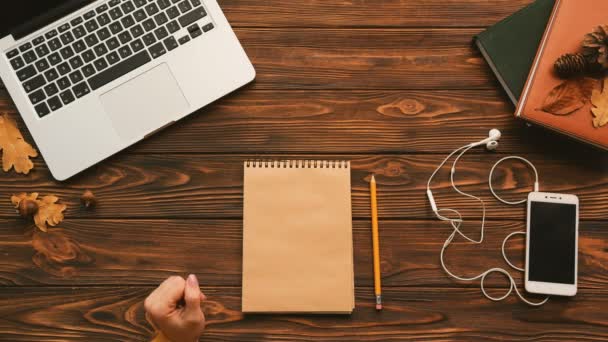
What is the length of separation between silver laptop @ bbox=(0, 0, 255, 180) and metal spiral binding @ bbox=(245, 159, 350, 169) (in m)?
0.14

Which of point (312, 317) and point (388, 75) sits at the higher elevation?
point (388, 75)

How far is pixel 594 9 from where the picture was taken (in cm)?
86

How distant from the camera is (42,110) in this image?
87cm

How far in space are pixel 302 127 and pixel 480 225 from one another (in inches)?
13.8

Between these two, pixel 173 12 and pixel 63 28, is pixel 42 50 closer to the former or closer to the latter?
pixel 63 28

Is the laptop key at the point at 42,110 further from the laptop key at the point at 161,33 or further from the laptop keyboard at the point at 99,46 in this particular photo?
the laptop key at the point at 161,33

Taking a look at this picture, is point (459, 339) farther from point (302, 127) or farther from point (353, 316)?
point (302, 127)

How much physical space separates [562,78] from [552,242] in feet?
0.90

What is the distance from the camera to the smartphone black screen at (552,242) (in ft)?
2.82

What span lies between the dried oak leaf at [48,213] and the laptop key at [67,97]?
0.54 feet

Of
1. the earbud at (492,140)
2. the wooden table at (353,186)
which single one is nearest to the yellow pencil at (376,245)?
the wooden table at (353,186)

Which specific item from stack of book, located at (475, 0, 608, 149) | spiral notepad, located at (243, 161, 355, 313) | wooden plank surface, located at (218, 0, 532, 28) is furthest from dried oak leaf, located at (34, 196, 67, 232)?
stack of book, located at (475, 0, 608, 149)

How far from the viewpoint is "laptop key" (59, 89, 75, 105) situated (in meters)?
0.88

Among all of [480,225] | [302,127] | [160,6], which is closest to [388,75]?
[302,127]
